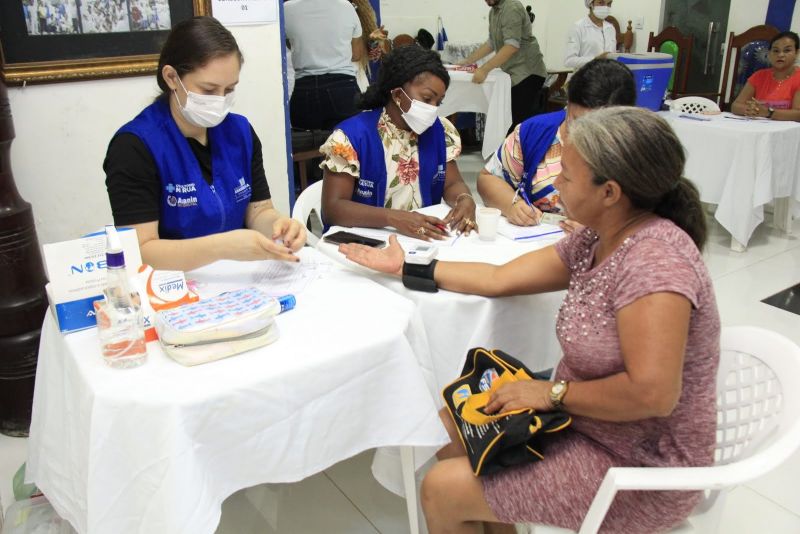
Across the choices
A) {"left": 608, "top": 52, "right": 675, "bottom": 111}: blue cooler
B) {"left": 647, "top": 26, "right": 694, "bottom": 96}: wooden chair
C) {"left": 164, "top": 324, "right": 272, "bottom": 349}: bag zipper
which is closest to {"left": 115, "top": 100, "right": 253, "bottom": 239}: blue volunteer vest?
{"left": 164, "top": 324, "right": 272, "bottom": 349}: bag zipper

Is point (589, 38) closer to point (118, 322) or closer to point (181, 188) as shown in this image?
point (181, 188)

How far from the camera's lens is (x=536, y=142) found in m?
2.22

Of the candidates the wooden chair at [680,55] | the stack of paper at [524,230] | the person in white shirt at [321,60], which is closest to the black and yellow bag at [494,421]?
the stack of paper at [524,230]

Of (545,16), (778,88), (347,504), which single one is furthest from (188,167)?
(545,16)

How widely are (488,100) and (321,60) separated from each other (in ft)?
6.31

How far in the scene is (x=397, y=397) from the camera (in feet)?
4.35

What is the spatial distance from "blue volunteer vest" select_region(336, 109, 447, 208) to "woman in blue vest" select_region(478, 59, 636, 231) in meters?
0.18

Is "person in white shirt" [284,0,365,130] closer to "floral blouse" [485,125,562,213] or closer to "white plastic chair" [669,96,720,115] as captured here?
"floral blouse" [485,125,562,213]

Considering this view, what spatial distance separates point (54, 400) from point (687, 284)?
126cm

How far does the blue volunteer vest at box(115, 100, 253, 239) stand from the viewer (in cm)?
166

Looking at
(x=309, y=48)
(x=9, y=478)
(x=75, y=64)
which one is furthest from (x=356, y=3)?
(x=9, y=478)

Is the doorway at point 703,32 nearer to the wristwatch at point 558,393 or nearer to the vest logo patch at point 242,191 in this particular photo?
the vest logo patch at point 242,191

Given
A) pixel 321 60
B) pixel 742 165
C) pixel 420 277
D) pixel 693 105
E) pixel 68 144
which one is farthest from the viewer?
pixel 693 105

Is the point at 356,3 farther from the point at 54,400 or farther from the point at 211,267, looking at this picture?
the point at 54,400
